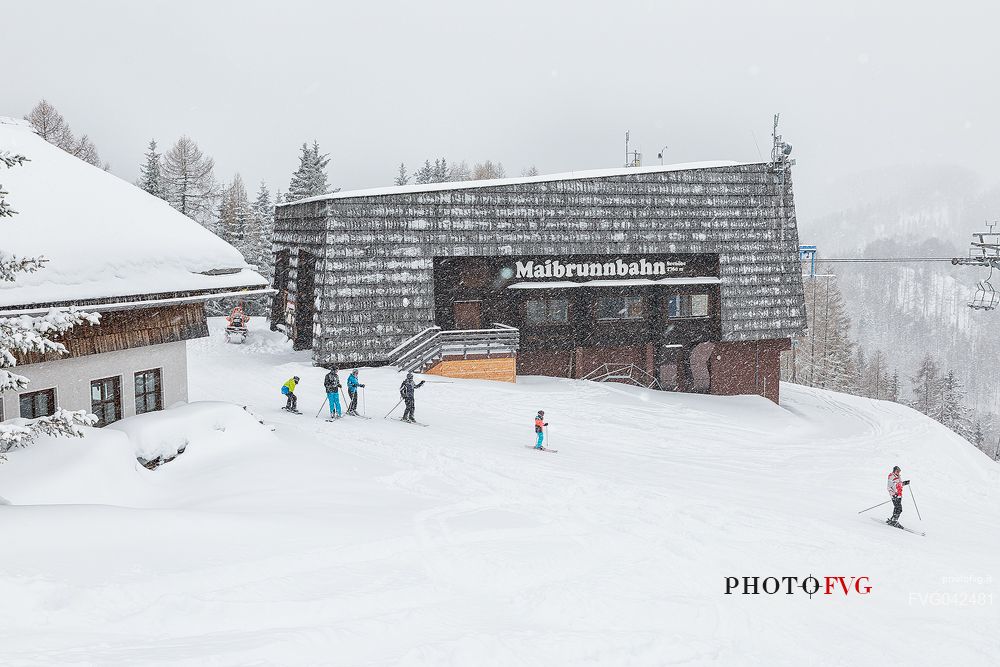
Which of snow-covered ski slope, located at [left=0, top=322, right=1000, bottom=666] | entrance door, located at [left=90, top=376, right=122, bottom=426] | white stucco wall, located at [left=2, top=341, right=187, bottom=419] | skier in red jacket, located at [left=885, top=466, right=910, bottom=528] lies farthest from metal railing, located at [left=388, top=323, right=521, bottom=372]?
skier in red jacket, located at [left=885, top=466, right=910, bottom=528]

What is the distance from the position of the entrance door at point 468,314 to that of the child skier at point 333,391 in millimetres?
11462

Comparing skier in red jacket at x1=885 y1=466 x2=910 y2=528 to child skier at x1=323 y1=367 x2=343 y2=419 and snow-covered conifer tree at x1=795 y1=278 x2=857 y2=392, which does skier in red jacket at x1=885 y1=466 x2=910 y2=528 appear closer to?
child skier at x1=323 y1=367 x2=343 y2=419

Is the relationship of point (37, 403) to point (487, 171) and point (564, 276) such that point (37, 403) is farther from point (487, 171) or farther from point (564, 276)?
point (487, 171)

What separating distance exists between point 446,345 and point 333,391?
847 cm

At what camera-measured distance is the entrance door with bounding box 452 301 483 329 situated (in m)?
30.3

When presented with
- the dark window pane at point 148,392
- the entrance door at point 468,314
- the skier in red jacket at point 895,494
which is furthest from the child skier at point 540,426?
the entrance door at point 468,314

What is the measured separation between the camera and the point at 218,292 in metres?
14.6

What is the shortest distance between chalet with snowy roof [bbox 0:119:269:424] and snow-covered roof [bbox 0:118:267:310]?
2cm

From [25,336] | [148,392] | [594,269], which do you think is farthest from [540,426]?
[594,269]

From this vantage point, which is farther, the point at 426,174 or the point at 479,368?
the point at 426,174

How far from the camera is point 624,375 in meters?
32.5

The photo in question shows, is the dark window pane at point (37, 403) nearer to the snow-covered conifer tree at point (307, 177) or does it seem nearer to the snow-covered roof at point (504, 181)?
the snow-covered roof at point (504, 181)

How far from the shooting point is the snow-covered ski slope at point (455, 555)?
7.18 meters

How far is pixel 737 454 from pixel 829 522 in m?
6.50
